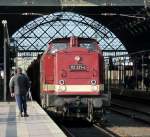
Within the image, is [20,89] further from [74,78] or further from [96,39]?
[96,39]

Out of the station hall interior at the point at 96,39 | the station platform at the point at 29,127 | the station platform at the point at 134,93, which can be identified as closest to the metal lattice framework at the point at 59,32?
the station hall interior at the point at 96,39

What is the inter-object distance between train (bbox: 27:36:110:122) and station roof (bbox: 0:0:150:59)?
22.4 meters

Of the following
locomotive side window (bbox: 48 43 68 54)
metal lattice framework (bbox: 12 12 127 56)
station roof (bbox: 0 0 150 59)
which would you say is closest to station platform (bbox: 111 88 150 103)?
station roof (bbox: 0 0 150 59)

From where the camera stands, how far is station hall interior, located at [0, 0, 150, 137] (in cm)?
2488

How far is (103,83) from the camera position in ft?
71.4

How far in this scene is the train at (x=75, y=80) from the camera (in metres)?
20.8

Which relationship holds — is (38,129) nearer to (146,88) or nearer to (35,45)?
(146,88)

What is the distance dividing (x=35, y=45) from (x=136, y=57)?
240ft

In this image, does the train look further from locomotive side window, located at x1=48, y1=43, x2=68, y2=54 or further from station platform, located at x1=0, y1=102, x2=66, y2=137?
station platform, located at x1=0, y1=102, x2=66, y2=137

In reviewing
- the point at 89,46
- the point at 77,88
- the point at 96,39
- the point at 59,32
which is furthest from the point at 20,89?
the point at 59,32

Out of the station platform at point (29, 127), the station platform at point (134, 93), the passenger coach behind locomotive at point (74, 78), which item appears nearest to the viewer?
the station platform at point (29, 127)

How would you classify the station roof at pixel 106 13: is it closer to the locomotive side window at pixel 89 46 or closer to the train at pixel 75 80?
the locomotive side window at pixel 89 46

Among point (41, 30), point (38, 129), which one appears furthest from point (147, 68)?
point (41, 30)

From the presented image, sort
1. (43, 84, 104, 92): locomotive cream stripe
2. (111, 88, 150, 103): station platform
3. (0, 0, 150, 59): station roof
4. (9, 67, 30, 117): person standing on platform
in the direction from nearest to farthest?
(9, 67, 30, 117): person standing on platform → (43, 84, 104, 92): locomotive cream stripe → (111, 88, 150, 103): station platform → (0, 0, 150, 59): station roof
